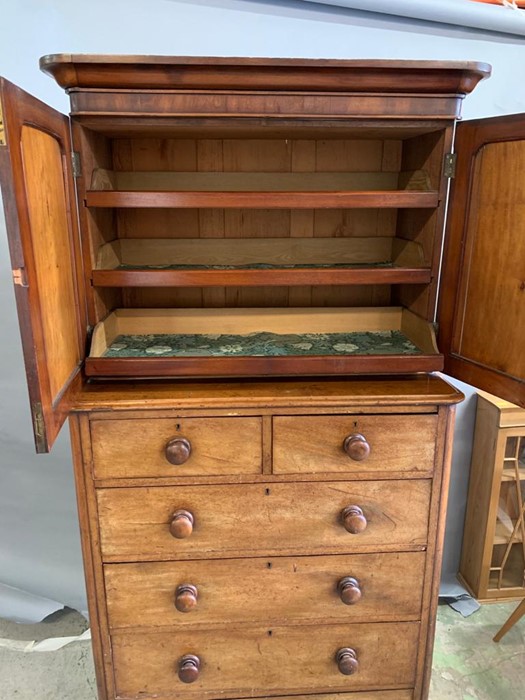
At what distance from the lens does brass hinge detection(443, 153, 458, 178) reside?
124cm

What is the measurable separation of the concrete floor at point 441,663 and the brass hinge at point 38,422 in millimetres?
1108

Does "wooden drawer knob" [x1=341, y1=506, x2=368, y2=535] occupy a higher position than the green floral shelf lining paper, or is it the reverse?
the green floral shelf lining paper

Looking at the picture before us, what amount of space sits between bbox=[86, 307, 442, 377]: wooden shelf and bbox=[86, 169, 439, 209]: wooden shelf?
0.98ft

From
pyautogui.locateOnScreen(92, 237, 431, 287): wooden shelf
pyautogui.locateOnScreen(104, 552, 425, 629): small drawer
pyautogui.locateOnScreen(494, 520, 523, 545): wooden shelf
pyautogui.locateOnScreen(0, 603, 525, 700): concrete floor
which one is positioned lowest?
pyautogui.locateOnScreen(0, 603, 525, 700): concrete floor

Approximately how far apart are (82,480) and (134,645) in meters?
0.45

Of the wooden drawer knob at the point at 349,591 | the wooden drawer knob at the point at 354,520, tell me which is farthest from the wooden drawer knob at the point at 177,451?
the wooden drawer knob at the point at 349,591

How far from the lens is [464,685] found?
1.70 metres

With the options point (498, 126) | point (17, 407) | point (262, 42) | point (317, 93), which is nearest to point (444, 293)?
point (498, 126)

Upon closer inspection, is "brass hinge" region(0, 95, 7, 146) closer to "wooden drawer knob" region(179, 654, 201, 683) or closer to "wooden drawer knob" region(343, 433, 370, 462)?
"wooden drawer knob" region(343, 433, 370, 462)

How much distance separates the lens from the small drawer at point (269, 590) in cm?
132

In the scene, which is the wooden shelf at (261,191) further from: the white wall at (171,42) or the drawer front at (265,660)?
the drawer front at (265,660)

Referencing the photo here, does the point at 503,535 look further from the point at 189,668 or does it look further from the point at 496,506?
the point at 189,668

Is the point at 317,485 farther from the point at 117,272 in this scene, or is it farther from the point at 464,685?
the point at 464,685

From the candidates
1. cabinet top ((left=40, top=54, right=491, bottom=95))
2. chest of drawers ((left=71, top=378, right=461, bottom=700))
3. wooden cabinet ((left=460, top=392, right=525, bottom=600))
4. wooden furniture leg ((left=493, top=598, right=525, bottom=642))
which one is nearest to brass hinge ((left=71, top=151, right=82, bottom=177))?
cabinet top ((left=40, top=54, right=491, bottom=95))
